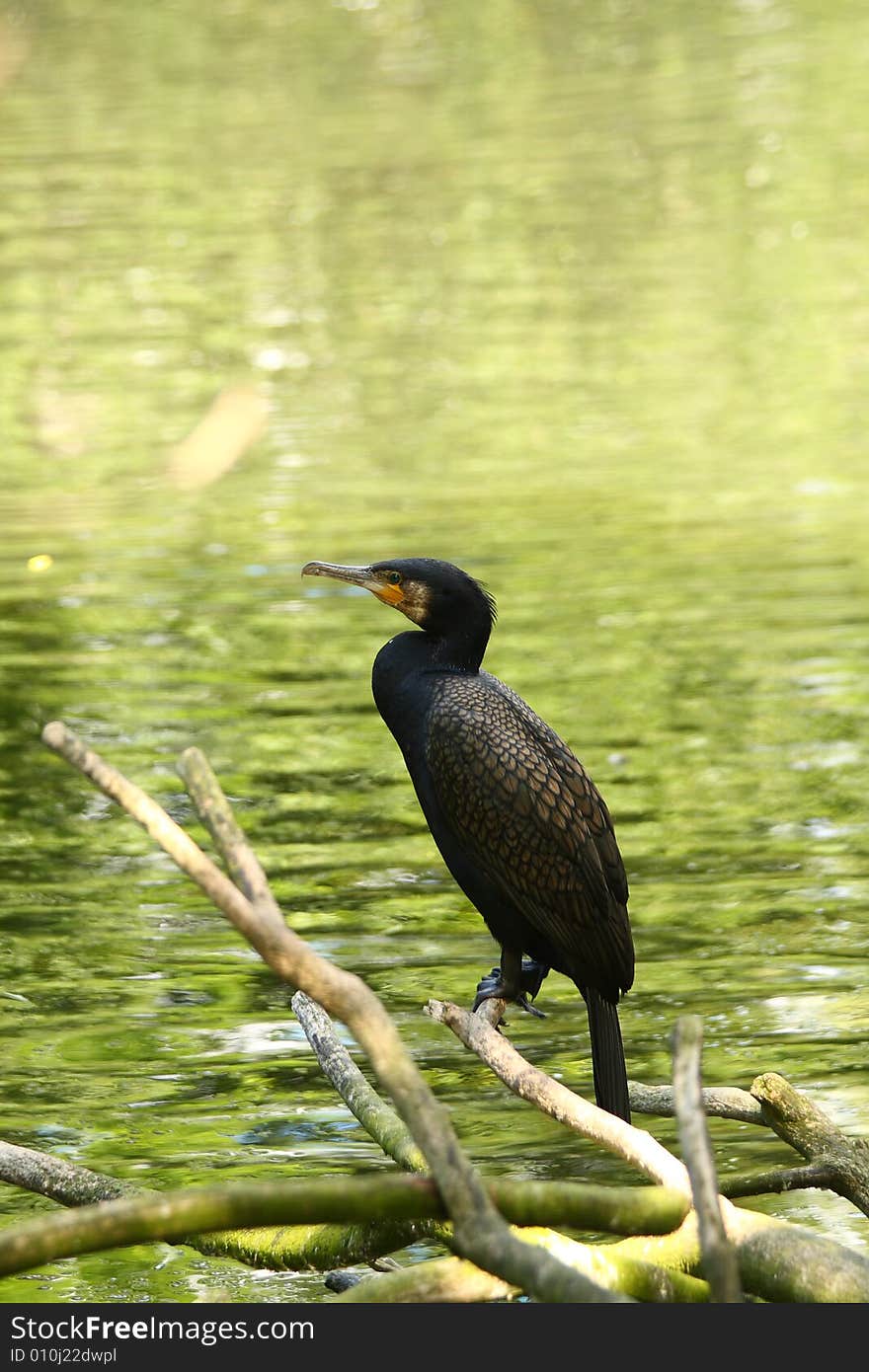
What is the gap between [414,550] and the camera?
1261 cm

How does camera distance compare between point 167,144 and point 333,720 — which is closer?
point 333,720

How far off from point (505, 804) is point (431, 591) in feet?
1.60

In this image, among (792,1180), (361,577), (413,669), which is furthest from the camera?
(413,669)

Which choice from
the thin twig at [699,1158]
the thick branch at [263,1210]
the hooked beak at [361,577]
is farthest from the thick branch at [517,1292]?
the hooked beak at [361,577]

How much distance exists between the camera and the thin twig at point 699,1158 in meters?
2.78

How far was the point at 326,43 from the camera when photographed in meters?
35.2

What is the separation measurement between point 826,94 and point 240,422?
14.7 meters

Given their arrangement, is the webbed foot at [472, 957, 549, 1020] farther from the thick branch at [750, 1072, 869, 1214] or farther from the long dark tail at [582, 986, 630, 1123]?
the thick branch at [750, 1072, 869, 1214]

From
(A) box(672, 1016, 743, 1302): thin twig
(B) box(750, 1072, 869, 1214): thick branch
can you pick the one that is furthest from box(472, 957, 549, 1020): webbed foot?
(A) box(672, 1016, 743, 1302): thin twig

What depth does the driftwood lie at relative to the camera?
3127 millimetres

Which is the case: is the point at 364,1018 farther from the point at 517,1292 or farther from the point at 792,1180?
the point at 792,1180

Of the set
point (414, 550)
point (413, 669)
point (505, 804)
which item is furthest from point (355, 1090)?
point (414, 550)

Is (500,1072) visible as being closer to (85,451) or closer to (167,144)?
(85,451)

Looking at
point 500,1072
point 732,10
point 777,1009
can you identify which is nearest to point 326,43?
point 732,10
